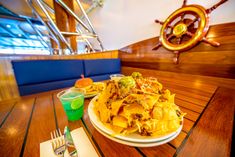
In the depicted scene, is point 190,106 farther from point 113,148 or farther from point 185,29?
point 185,29

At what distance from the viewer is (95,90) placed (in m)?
0.62

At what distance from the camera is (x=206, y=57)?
1.08 metres

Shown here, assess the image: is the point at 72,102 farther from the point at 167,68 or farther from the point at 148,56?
the point at 148,56

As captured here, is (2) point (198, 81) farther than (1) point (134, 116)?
Yes

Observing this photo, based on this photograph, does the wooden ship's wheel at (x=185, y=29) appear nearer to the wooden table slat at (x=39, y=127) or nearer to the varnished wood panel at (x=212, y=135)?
the varnished wood panel at (x=212, y=135)

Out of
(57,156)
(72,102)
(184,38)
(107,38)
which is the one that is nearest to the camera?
(57,156)

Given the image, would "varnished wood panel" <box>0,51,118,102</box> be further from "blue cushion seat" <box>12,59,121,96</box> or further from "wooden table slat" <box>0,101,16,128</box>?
"wooden table slat" <box>0,101,16,128</box>

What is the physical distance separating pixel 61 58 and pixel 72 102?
1252 millimetres

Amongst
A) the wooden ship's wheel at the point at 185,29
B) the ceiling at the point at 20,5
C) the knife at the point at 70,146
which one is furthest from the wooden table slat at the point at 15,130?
the ceiling at the point at 20,5

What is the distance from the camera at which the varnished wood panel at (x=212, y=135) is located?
0.87ft

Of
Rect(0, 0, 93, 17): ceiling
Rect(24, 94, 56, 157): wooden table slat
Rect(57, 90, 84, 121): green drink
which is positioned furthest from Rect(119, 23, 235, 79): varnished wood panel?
Rect(0, 0, 93, 17): ceiling

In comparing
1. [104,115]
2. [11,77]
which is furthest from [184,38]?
[11,77]

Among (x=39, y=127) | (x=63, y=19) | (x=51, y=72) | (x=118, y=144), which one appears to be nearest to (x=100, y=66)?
(x=51, y=72)

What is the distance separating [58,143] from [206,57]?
1.46m
